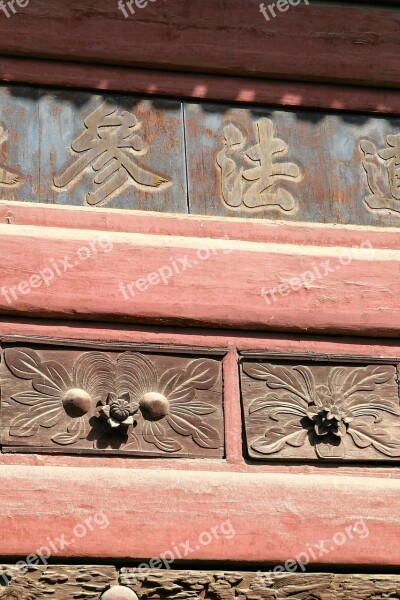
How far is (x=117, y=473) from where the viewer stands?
14.6 ft

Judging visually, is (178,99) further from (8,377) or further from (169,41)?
(8,377)

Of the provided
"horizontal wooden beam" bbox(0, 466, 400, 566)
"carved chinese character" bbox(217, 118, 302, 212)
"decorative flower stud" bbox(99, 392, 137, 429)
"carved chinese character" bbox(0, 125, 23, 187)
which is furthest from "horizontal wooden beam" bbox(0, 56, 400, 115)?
"horizontal wooden beam" bbox(0, 466, 400, 566)

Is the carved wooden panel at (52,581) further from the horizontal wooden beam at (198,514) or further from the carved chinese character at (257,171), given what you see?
the carved chinese character at (257,171)

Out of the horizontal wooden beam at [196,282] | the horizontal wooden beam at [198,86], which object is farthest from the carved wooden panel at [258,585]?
the horizontal wooden beam at [198,86]

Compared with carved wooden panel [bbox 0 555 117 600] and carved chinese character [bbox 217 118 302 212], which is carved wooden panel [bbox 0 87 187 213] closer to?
carved chinese character [bbox 217 118 302 212]

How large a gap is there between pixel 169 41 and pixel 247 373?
137cm

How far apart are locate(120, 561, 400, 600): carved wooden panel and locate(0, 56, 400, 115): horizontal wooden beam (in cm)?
183

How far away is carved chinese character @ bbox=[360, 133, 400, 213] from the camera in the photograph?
528 cm

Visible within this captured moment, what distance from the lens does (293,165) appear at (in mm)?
5289

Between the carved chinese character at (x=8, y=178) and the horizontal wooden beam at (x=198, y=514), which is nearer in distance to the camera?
the horizontal wooden beam at (x=198, y=514)

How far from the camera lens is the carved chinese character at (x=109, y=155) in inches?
200

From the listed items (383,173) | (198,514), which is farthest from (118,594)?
(383,173)

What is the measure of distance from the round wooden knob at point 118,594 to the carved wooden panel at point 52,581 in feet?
0.09

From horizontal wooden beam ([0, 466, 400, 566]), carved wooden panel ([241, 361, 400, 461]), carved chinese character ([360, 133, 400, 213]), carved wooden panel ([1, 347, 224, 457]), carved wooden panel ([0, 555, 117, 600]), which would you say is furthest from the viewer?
carved chinese character ([360, 133, 400, 213])
